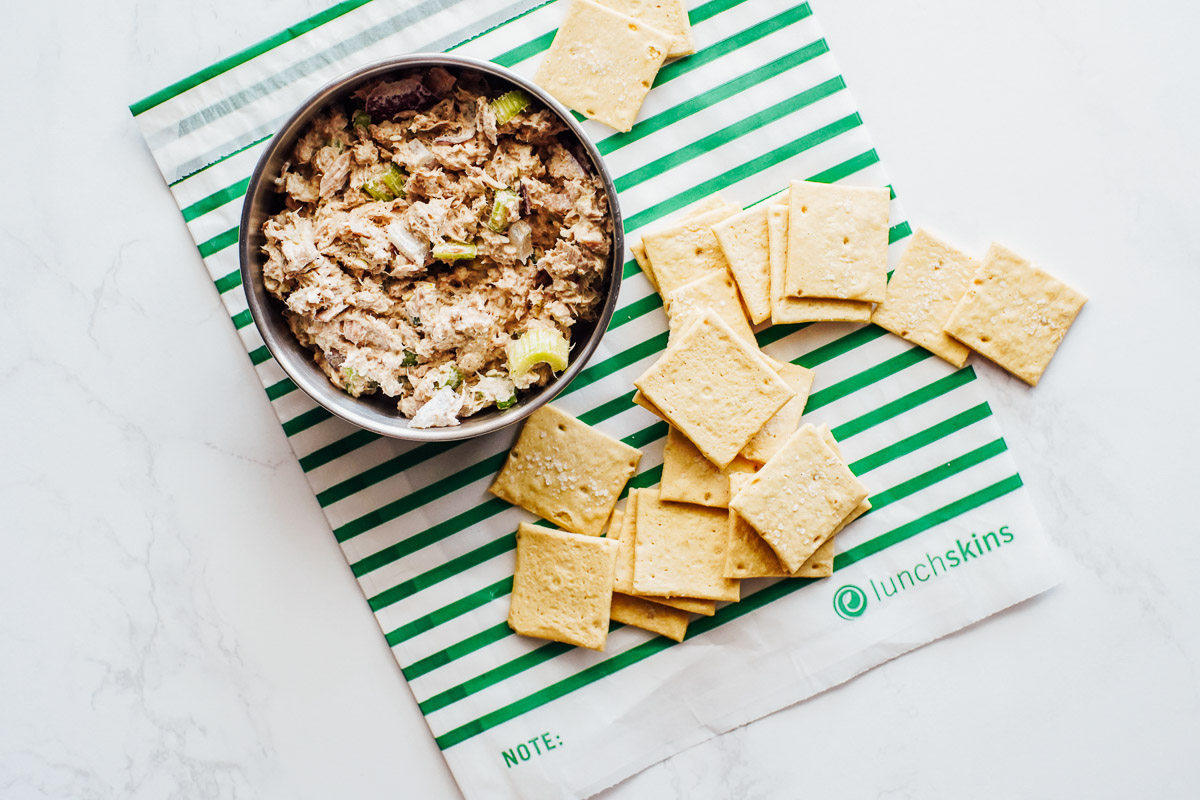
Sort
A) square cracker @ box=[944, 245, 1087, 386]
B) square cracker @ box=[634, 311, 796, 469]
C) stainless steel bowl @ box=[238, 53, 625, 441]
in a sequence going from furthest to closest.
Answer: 1. square cracker @ box=[944, 245, 1087, 386]
2. square cracker @ box=[634, 311, 796, 469]
3. stainless steel bowl @ box=[238, 53, 625, 441]

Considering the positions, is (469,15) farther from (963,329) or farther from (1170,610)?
(1170,610)

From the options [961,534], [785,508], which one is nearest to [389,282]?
[785,508]

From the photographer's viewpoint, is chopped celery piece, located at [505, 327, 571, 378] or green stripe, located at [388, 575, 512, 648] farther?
green stripe, located at [388, 575, 512, 648]

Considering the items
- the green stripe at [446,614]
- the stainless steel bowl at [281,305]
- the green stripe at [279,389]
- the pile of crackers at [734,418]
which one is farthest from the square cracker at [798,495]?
the green stripe at [279,389]

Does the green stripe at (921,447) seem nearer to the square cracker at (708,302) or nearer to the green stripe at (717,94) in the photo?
the square cracker at (708,302)

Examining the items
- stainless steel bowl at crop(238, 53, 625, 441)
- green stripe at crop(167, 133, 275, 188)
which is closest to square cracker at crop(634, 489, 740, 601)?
stainless steel bowl at crop(238, 53, 625, 441)

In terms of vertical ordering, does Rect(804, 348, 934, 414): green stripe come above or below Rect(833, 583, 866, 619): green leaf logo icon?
above

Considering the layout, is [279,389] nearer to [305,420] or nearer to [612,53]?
[305,420]

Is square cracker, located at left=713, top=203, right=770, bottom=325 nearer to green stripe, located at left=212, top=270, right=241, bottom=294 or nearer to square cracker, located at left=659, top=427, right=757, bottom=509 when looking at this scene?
square cracker, located at left=659, top=427, right=757, bottom=509
